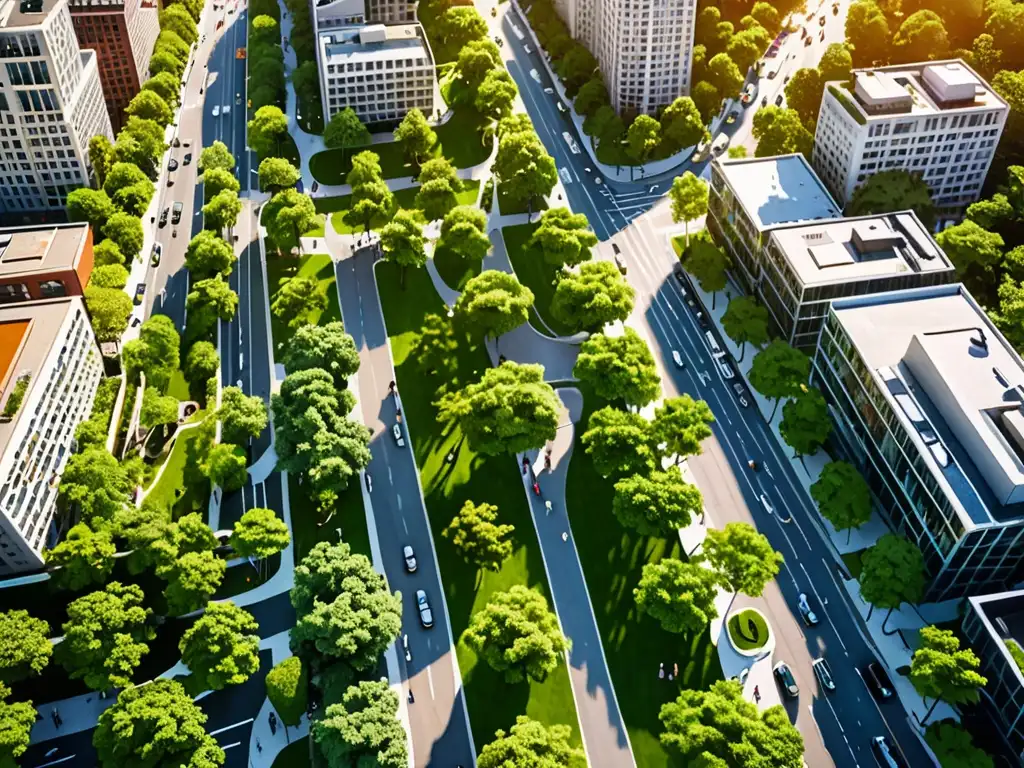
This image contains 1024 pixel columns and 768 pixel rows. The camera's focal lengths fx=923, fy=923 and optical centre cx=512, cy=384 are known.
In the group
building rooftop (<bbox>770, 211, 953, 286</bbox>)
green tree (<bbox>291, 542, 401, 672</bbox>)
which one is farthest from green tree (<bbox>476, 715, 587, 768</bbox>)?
building rooftop (<bbox>770, 211, 953, 286</bbox>)

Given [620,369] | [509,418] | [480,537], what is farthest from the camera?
[620,369]

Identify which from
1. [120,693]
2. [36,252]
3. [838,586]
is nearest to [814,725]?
[838,586]

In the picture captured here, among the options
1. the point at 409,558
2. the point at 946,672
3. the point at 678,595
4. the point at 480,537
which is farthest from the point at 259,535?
the point at 946,672

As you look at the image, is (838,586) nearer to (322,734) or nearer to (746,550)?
(746,550)

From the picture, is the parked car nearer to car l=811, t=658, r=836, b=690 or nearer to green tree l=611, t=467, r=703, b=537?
car l=811, t=658, r=836, b=690

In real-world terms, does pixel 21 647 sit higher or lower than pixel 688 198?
lower

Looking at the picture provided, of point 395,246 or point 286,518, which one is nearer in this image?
point 286,518

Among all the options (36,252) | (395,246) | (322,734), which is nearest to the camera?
(322,734)

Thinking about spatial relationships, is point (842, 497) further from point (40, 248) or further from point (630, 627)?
point (40, 248)
